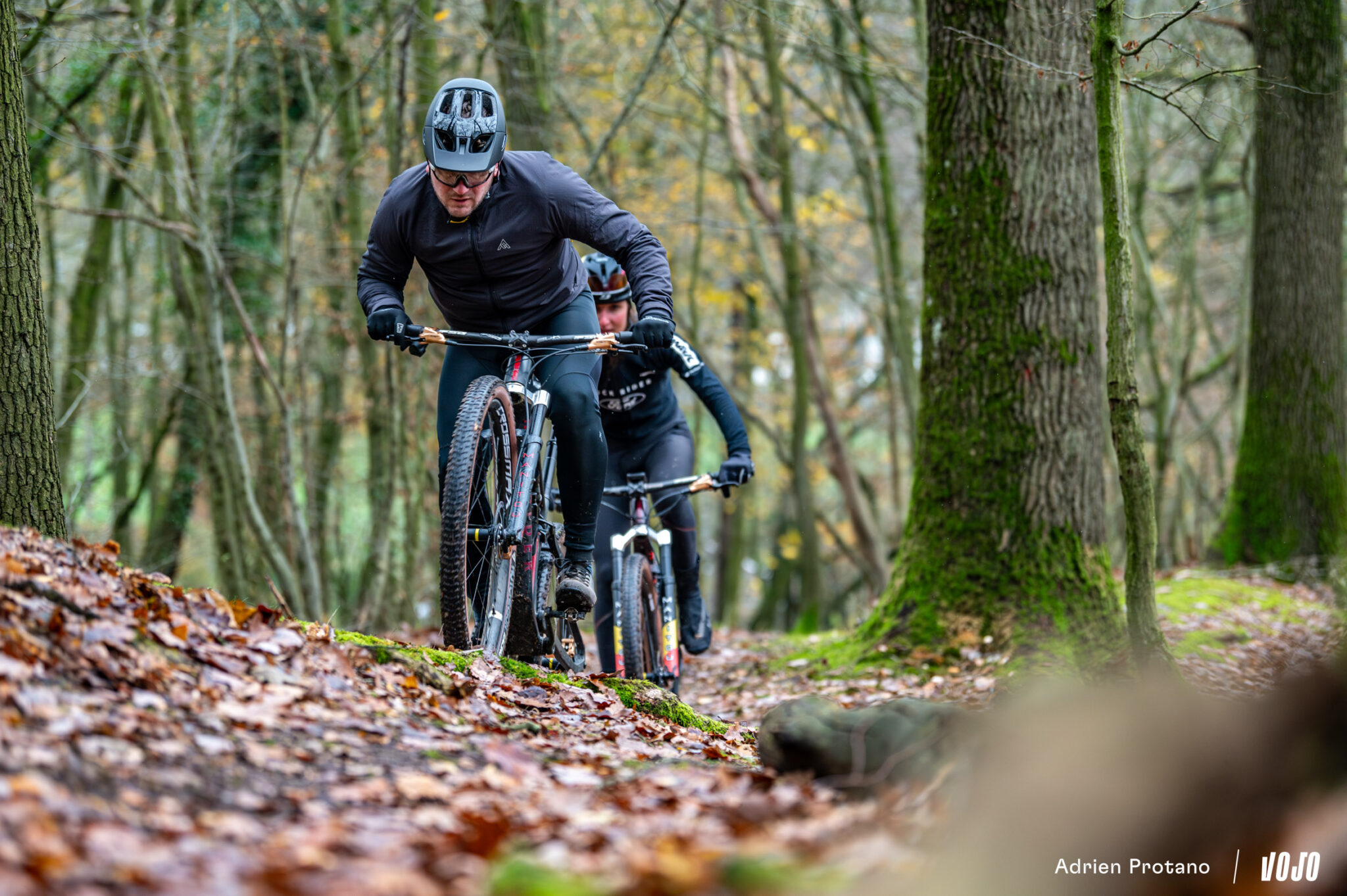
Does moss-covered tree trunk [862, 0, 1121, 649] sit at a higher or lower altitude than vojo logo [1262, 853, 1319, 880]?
higher

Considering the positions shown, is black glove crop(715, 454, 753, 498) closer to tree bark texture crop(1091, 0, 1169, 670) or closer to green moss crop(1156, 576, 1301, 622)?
tree bark texture crop(1091, 0, 1169, 670)

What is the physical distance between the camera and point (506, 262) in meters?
5.15

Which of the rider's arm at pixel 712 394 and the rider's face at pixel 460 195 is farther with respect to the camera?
the rider's arm at pixel 712 394

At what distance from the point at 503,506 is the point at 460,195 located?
56.6 inches

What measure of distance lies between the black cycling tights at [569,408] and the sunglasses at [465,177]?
0.82 meters

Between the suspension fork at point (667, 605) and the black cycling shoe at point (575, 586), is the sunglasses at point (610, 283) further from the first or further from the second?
the black cycling shoe at point (575, 586)

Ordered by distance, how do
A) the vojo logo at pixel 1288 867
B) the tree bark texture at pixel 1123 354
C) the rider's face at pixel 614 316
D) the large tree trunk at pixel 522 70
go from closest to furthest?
the vojo logo at pixel 1288 867
the tree bark texture at pixel 1123 354
the rider's face at pixel 614 316
the large tree trunk at pixel 522 70

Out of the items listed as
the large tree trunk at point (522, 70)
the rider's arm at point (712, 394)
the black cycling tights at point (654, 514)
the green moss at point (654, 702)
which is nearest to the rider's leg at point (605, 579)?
the black cycling tights at point (654, 514)

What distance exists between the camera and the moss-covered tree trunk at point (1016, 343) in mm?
6727

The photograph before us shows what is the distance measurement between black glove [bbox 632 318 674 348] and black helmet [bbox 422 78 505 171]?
97 centimetres

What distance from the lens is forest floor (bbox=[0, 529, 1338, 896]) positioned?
6.93 feet

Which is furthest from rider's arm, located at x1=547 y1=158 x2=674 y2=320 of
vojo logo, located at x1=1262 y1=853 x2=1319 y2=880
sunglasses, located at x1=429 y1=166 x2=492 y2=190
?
vojo logo, located at x1=1262 y1=853 x2=1319 y2=880

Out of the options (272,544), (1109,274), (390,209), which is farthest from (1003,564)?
(272,544)

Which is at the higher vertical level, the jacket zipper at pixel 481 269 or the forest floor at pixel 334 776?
the jacket zipper at pixel 481 269
